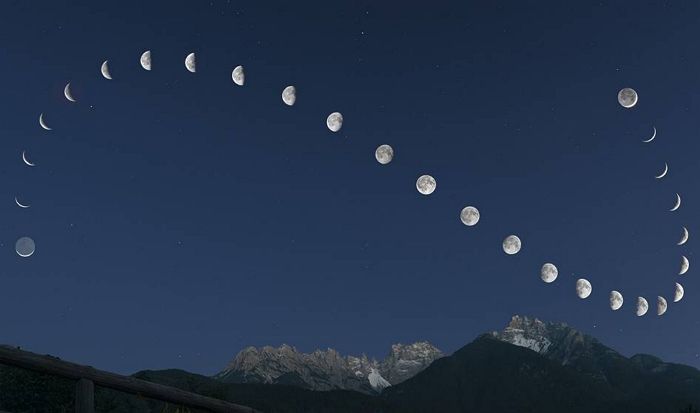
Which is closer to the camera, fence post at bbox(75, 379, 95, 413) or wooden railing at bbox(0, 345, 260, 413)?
wooden railing at bbox(0, 345, 260, 413)

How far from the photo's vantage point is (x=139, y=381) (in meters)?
8.95

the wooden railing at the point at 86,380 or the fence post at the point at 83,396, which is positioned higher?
the wooden railing at the point at 86,380

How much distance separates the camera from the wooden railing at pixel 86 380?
7.83 meters

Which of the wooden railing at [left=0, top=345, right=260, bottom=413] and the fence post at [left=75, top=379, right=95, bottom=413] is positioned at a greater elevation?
the wooden railing at [left=0, top=345, right=260, bottom=413]

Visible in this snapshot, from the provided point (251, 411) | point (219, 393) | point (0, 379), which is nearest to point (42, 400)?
point (0, 379)

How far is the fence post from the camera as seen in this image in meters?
8.11

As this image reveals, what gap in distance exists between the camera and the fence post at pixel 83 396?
811 cm

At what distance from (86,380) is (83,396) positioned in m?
0.16

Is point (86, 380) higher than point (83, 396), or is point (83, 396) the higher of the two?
point (86, 380)

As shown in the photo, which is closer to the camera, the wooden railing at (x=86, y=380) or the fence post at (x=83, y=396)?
the wooden railing at (x=86, y=380)

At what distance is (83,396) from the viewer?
8148mm

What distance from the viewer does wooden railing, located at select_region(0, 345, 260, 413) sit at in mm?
7828

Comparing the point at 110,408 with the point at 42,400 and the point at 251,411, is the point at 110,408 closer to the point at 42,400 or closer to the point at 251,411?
the point at 42,400

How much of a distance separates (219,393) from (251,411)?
180ft
